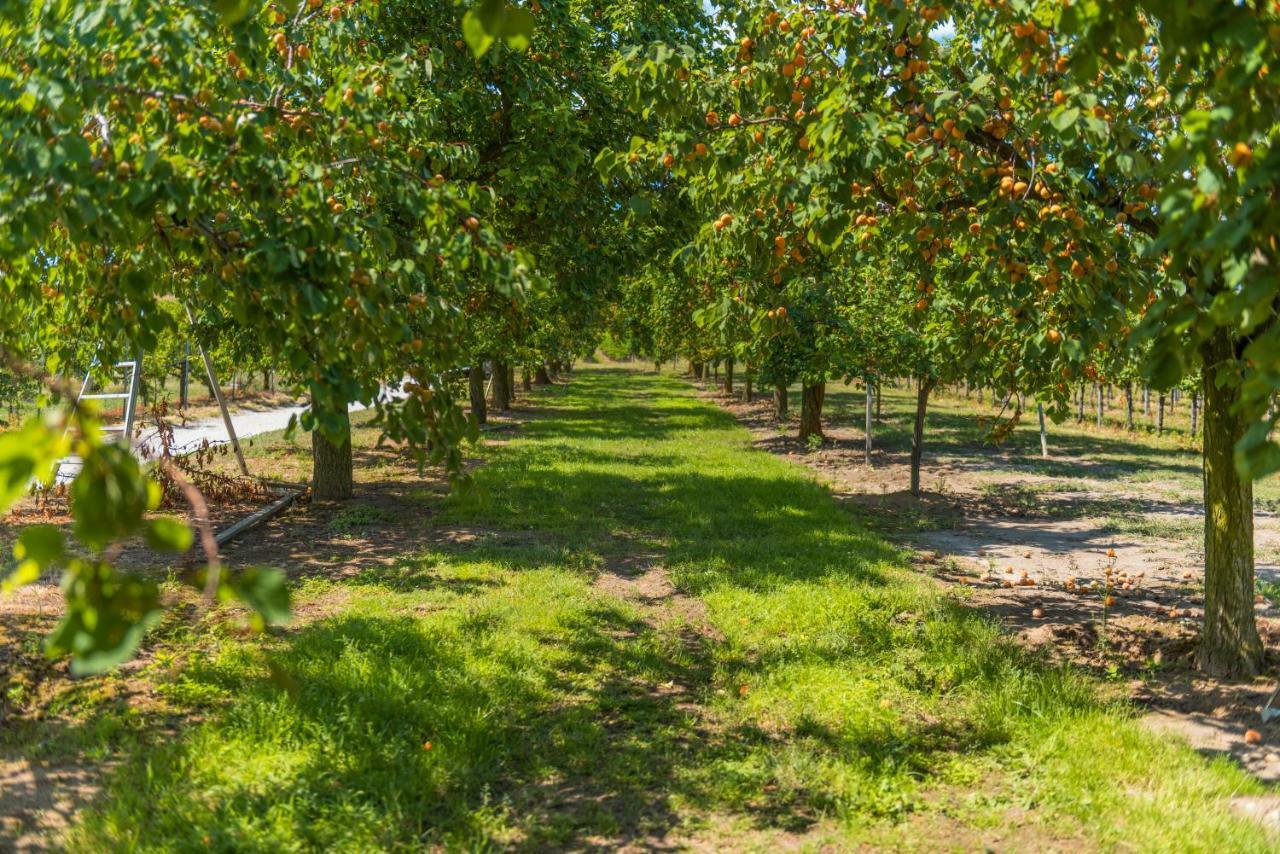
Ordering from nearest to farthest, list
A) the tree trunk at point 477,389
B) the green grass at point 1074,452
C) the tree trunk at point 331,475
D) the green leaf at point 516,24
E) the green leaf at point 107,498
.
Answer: the green leaf at point 107,498, the green leaf at point 516,24, the tree trunk at point 331,475, the green grass at point 1074,452, the tree trunk at point 477,389

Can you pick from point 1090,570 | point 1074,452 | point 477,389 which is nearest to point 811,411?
point 1074,452

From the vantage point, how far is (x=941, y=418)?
31656 millimetres

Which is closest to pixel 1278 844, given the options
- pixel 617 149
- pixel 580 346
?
pixel 617 149

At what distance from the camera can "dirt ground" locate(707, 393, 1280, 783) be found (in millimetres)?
5633

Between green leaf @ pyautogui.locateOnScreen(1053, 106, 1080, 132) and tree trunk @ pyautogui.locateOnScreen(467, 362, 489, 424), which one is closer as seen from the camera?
green leaf @ pyautogui.locateOnScreen(1053, 106, 1080, 132)

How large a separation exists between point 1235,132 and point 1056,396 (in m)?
4.25

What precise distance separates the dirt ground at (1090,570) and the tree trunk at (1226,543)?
0.63 ft

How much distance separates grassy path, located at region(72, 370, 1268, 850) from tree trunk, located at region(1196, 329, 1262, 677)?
96cm

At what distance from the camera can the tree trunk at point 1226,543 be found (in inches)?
230

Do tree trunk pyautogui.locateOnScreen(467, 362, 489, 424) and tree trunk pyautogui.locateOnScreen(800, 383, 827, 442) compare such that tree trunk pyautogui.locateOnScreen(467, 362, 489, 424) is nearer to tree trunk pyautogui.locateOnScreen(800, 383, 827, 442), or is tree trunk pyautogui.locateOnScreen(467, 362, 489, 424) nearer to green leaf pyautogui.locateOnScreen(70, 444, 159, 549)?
tree trunk pyautogui.locateOnScreen(800, 383, 827, 442)

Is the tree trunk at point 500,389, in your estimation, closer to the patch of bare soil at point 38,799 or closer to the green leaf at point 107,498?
the patch of bare soil at point 38,799

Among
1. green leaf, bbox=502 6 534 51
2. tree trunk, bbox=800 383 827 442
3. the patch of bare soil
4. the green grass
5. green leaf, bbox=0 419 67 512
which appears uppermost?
green leaf, bbox=502 6 534 51

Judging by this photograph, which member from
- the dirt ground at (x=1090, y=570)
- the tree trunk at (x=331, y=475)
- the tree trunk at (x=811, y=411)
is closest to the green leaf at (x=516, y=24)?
the dirt ground at (x=1090, y=570)

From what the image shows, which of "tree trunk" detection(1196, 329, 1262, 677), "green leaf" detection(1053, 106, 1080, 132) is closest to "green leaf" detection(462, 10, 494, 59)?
"green leaf" detection(1053, 106, 1080, 132)
